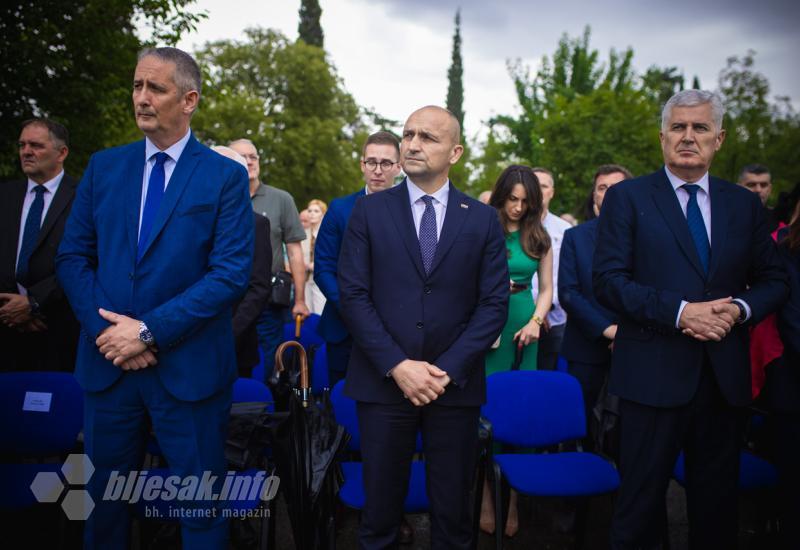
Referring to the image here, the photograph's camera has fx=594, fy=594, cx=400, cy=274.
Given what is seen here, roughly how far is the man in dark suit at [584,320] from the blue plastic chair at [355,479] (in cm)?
131

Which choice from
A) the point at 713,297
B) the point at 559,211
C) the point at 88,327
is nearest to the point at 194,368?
the point at 88,327

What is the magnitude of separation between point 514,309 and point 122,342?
2.64 meters

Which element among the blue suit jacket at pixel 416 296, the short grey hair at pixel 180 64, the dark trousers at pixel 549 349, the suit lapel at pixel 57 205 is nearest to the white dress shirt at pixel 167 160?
the short grey hair at pixel 180 64

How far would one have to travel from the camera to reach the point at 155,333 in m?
2.27

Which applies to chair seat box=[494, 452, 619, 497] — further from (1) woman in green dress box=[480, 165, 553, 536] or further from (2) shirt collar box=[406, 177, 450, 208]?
(2) shirt collar box=[406, 177, 450, 208]

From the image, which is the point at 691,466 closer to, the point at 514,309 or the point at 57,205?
the point at 514,309

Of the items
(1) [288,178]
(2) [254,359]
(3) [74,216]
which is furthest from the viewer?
(1) [288,178]

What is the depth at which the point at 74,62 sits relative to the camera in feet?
28.7

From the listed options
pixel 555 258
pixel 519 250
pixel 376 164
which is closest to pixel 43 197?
pixel 376 164

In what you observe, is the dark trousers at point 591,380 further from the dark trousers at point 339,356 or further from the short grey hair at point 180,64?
the short grey hair at point 180,64

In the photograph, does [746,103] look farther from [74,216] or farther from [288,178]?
[74,216]

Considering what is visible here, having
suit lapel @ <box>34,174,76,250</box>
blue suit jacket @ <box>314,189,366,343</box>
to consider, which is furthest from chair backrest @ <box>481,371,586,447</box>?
suit lapel @ <box>34,174,76,250</box>

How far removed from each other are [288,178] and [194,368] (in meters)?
26.0

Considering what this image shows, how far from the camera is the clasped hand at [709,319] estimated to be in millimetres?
2447
